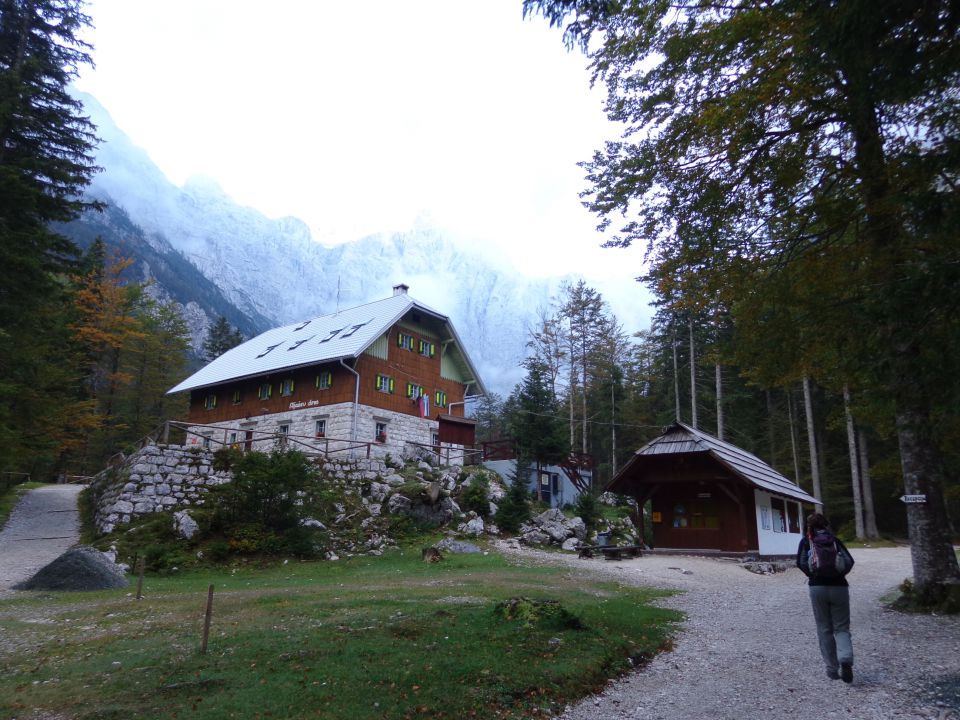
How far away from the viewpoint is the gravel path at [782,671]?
608cm

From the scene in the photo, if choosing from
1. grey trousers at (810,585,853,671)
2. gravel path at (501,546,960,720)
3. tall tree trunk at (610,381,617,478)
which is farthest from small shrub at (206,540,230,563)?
tall tree trunk at (610,381,617,478)

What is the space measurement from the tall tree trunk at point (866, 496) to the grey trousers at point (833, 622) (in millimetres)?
29601

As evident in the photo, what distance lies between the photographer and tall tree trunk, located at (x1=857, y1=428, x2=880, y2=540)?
108ft

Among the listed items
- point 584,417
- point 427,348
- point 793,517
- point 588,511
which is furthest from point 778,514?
point 427,348

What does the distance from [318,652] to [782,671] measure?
226 inches

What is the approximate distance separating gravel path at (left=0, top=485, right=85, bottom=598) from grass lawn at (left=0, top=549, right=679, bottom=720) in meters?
4.19

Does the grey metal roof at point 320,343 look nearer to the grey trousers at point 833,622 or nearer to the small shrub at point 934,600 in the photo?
the small shrub at point 934,600

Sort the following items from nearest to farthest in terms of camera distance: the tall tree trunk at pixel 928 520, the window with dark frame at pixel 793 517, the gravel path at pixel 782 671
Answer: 1. the gravel path at pixel 782 671
2. the tall tree trunk at pixel 928 520
3. the window with dark frame at pixel 793 517

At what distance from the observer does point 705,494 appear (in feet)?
77.3

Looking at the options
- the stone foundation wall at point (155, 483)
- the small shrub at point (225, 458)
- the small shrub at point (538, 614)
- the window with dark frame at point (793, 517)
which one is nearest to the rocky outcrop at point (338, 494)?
the stone foundation wall at point (155, 483)

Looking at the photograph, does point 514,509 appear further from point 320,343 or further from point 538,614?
point 538,614

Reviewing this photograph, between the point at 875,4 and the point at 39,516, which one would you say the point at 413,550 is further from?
the point at 875,4

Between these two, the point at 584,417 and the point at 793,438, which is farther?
the point at 584,417

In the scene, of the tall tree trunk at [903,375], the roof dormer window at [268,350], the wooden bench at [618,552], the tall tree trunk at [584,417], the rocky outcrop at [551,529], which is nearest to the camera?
the tall tree trunk at [903,375]
